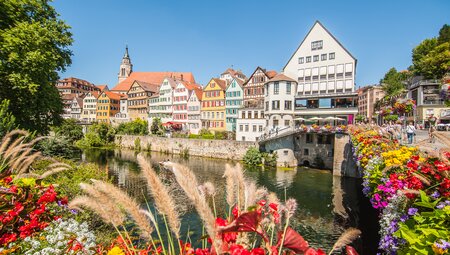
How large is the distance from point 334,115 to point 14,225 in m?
38.2

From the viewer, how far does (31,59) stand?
13289 millimetres

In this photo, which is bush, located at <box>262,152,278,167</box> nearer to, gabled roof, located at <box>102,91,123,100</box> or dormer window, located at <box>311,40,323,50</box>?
dormer window, located at <box>311,40,323,50</box>

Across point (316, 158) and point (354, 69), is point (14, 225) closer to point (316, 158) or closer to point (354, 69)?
point (316, 158)

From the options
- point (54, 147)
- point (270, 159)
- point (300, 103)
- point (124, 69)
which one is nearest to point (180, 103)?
point (300, 103)

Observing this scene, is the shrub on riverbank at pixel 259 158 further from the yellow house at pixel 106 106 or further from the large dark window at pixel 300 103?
the yellow house at pixel 106 106

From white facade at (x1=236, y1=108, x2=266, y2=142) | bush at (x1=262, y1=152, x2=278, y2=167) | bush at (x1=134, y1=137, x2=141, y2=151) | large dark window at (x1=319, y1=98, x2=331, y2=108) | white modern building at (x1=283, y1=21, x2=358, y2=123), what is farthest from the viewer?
bush at (x1=134, y1=137, x2=141, y2=151)

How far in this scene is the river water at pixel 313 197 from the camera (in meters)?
13.8

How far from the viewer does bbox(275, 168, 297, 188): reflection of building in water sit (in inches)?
1025

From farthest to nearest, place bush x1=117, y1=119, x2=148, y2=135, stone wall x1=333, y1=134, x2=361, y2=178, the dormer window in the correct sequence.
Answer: bush x1=117, y1=119, x2=148, y2=135 → the dormer window → stone wall x1=333, y1=134, x2=361, y2=178

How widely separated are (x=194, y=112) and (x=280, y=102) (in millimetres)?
24364

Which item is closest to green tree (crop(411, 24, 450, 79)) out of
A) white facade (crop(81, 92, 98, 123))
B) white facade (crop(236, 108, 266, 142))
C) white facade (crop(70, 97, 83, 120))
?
white facade (crop(236, 108, 266, 142))

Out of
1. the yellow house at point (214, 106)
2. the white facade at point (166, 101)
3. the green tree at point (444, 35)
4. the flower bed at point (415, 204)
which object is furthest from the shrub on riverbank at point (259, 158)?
the green tree at point (444, 35)

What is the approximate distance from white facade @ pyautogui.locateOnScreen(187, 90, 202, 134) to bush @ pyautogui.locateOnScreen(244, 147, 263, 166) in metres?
21.9

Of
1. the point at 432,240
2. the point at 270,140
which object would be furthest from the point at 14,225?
the point at 270,140
